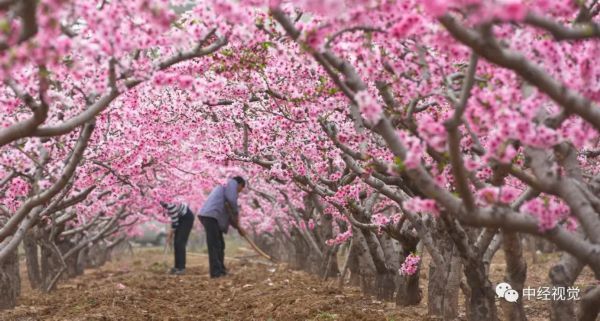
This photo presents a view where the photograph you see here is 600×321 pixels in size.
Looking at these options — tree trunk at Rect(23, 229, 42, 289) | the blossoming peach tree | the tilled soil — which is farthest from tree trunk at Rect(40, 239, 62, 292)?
the blossoming peach tree

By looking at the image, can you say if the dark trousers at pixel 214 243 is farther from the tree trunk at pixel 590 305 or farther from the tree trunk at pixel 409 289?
the tree trunk at pixel 590 305

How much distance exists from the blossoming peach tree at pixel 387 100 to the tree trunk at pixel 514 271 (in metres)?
0.02

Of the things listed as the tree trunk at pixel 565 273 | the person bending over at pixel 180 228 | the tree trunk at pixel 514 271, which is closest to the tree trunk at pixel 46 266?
the person bending over at pixel 180 228

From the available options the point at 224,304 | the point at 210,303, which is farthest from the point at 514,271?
the point at 210,303

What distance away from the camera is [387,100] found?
18.0 ft

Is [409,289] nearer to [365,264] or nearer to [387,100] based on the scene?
[365,264]

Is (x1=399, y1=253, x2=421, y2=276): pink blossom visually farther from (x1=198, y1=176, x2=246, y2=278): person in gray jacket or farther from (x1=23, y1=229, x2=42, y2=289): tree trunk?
(x1=23, y1=229, x2=42, y2=289): tree trunk

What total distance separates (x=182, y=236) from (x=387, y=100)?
11130 mm

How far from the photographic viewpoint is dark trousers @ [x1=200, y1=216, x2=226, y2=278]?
13875 millimetres

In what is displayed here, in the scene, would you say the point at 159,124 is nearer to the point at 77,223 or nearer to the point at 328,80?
the point at 328,80

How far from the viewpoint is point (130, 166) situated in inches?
336

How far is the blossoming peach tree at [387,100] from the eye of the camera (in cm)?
374

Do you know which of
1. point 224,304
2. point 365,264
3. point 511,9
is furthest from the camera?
point 365,264

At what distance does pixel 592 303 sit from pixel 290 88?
3.49 meters
